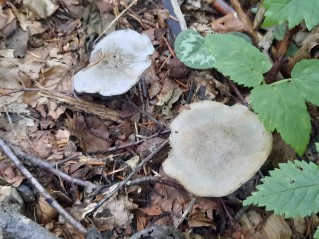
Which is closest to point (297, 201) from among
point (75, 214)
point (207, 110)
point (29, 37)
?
point (207, 110)

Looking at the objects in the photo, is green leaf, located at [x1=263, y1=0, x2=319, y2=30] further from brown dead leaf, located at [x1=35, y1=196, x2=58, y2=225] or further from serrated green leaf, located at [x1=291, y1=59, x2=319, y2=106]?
brown dead leaf, located at [x1=35, y1=196, x2=58, y2=225]

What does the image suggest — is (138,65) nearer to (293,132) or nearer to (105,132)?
(105,132)

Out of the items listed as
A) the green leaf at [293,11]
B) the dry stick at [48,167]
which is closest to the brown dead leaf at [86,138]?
the dry stick at [48,167]

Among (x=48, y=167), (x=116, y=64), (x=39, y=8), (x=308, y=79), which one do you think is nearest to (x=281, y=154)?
(x=308, y=79)

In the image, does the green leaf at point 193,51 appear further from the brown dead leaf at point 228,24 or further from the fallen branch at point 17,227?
the fallen branch at point 17,227

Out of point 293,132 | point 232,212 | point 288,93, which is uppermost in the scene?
point 288,93

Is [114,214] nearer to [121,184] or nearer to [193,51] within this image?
[121,184]
